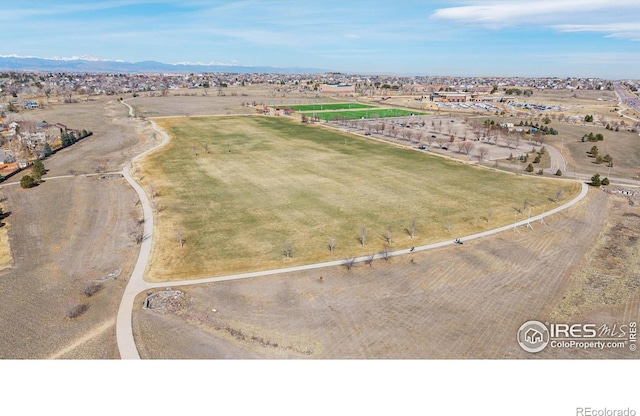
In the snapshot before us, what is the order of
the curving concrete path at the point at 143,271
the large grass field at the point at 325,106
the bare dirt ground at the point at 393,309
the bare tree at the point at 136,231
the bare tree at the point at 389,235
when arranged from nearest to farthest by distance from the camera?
the bare dirt ground at the point at 393,309 → the curving concrete path at the point at 143,271 → the bare tree at the point at 136,231 → the bare tree at the point at 389,235 → the large grass field at the point at 325,106

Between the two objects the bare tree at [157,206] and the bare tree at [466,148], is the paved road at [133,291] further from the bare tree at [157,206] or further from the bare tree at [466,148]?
the bare tree at [466,148]

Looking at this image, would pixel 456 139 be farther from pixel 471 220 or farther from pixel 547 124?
pixel 471 220

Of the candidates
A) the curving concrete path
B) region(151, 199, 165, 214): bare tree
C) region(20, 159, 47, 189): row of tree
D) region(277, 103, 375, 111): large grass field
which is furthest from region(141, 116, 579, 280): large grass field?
region(277, 103, 375, 111): large grass field

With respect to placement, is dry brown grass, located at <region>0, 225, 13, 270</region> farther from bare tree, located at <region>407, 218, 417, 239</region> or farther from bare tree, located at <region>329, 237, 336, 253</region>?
bare tree, located at <region>407, 218, 417, 239</region>

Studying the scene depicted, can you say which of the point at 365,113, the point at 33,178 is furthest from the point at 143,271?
the point at 365,113

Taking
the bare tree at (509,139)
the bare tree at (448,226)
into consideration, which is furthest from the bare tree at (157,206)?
the bare tree at (509,139)

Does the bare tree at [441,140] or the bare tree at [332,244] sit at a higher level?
the bare tree at [441,140]

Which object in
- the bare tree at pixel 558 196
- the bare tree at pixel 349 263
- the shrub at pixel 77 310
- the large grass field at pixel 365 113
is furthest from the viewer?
the large grass field at pixel 365 113
